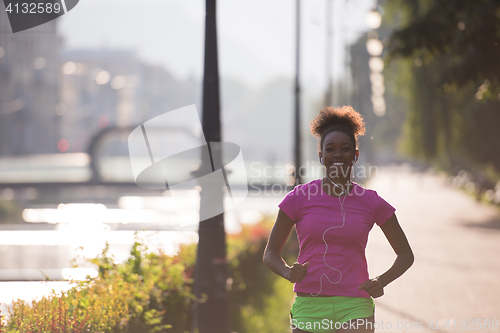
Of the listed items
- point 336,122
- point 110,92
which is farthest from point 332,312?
point 110,92

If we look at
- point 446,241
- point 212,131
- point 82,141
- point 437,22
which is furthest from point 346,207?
point 82,141

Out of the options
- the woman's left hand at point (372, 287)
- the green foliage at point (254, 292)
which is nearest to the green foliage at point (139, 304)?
the green foliage at point (254, 292)

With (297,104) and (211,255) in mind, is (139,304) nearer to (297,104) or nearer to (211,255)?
(211,255)

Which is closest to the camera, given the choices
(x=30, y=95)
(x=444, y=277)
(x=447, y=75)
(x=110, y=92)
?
(x=447, y=75)

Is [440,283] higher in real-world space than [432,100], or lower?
lower

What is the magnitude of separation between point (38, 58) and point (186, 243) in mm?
83043

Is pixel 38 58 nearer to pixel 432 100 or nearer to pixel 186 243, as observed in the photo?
pixel 432 100

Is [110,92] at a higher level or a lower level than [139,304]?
lower

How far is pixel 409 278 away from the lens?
10.0 meters

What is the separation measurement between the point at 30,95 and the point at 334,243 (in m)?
87.0

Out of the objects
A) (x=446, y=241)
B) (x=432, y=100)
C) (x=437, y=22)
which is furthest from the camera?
(x=432, y=100)

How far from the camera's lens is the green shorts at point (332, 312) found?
2.81 meters

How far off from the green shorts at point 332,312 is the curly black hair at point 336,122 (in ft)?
2.52

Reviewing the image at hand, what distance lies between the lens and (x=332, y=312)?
2.81 m
